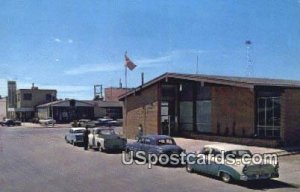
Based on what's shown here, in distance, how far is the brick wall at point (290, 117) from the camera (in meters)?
26.0

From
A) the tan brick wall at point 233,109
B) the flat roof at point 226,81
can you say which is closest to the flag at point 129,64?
the flat roof at point 226,81

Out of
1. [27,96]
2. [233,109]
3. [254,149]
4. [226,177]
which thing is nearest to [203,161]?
[226,177]

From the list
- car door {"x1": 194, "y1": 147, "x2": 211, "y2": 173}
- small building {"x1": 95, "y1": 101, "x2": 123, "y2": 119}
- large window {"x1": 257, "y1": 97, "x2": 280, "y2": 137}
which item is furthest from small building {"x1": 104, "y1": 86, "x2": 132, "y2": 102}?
car door {"x1": 194, "y1": 147, "x2": 211, "y2": 173}

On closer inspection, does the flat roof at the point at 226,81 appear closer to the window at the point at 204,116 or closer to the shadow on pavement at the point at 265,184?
the window at the point at 204,116

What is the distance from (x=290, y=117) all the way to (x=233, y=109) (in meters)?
4.61

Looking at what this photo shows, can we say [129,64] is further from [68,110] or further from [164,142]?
[164,142]

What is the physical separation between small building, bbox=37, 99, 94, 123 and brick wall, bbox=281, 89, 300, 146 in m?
57.9

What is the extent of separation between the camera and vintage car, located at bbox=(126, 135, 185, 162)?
792 inches

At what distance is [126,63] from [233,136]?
115 ft

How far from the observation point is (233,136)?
29219mm

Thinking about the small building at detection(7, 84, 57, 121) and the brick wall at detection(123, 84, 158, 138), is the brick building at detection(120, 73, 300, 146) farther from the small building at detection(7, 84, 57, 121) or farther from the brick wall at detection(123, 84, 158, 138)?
the small building at detection(7, 84, 57, 121)

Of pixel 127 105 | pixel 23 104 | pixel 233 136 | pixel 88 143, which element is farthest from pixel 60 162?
pixel 23 104

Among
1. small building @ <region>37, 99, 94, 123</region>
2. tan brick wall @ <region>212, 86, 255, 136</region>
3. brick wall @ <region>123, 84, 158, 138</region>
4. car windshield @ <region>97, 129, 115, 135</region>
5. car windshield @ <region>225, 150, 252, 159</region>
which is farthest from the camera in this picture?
small building @ <region>37, 99, 94, 123</region>

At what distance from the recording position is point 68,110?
8106cm
